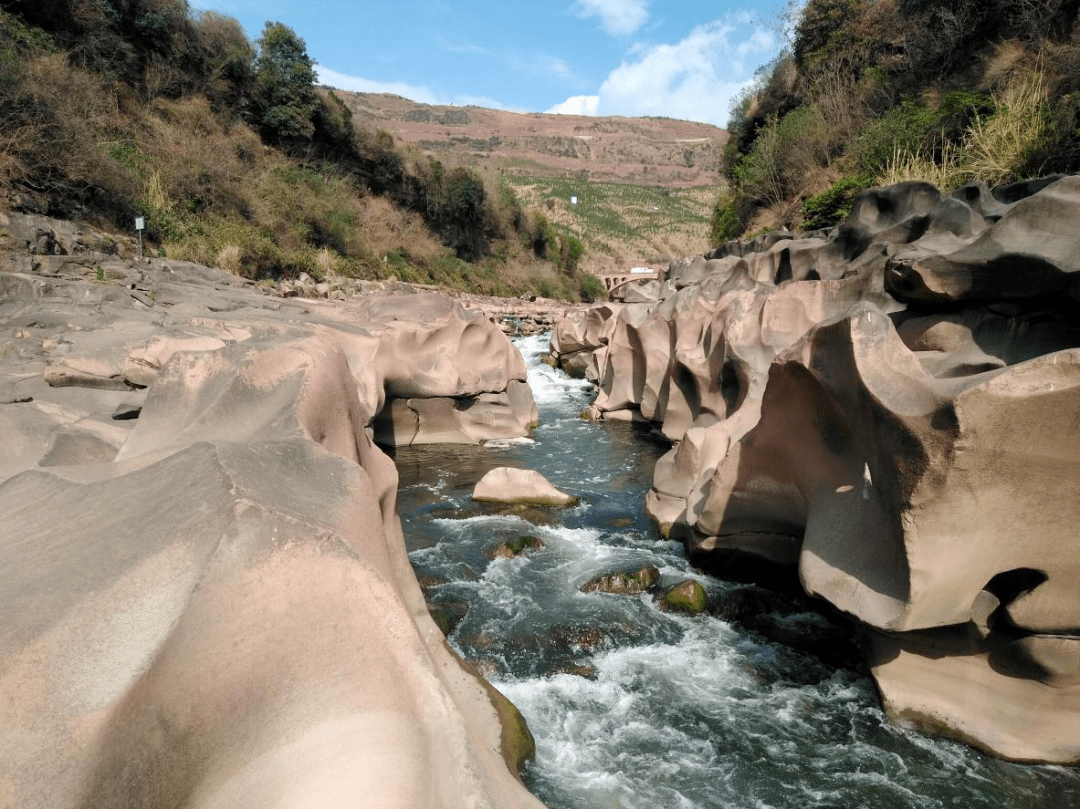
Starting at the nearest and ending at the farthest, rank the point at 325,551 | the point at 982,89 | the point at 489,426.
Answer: the point at 325,551 → the point at 489,426 → the point at 982,89

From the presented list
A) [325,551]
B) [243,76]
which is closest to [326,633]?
[325,551]

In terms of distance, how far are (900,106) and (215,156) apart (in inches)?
697

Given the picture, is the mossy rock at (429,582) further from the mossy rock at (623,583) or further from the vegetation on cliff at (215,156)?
the vegetation on cliff at (215,156)

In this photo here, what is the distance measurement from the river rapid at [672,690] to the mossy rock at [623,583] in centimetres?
8

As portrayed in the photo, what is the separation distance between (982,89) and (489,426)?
35.5 feet

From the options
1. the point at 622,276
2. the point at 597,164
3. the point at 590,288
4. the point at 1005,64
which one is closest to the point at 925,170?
the point at 1005,64

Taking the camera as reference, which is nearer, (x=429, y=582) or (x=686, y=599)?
(x=686, y=599)

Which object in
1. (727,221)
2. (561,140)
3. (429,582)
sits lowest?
(429,582)

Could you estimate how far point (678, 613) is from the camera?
205 inches

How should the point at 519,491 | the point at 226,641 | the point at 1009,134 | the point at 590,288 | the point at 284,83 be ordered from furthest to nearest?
the point at 590,288
the point at 284,83
the point at 1009,134
the point at 519,491
the point at 226,641

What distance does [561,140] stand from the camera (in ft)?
306

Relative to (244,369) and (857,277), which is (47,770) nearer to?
(244,369)

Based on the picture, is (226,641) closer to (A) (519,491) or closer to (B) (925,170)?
(A) (519,491)

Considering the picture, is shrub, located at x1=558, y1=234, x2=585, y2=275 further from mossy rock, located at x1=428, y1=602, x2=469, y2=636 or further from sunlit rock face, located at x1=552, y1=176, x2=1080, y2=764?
mossy rock, located at x1=428, y1=602, x2=469, y2=636
